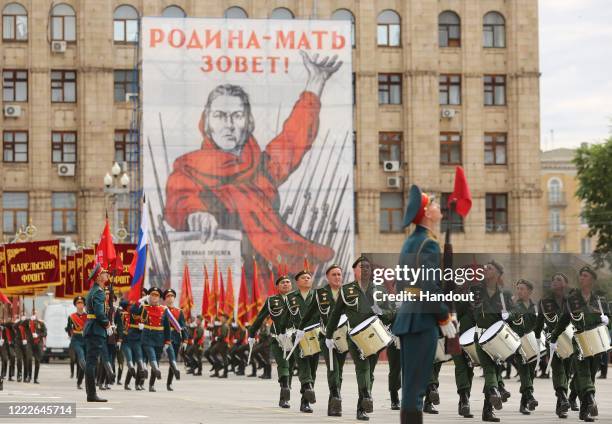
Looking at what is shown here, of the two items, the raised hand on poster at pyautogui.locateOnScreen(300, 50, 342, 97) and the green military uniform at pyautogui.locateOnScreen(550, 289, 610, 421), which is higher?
the raised hand on poster at pyautogui.locateOnScreen(300, 50, 342, 97)

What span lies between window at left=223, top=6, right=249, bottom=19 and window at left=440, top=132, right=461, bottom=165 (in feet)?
33.6

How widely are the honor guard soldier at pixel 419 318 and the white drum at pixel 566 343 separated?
271 inches

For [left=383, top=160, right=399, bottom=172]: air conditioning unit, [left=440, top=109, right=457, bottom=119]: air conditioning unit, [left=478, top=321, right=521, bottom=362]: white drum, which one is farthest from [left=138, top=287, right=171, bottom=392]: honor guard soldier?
[left=440, top=109, right=457, bottom=119]: air conditioning unit

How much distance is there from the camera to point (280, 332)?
74.0ft

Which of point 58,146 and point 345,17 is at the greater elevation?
point 345,17

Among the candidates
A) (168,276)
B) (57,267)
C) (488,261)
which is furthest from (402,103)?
(488,261)

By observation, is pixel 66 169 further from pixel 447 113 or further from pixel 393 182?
pixel 447 113

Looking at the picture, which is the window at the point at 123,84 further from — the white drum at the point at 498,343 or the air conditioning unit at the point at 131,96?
the white drum at the point at 498,343

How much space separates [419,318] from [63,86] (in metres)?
54.2

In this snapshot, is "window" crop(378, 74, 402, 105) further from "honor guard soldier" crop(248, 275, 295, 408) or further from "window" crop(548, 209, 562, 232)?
"window" crop(548, 209, 562, 232)

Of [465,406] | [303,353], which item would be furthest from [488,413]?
[303,353]

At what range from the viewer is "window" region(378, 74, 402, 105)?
6775 centimetres

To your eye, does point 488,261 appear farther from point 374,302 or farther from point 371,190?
point 371,190

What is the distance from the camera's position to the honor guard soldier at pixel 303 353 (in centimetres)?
2109
